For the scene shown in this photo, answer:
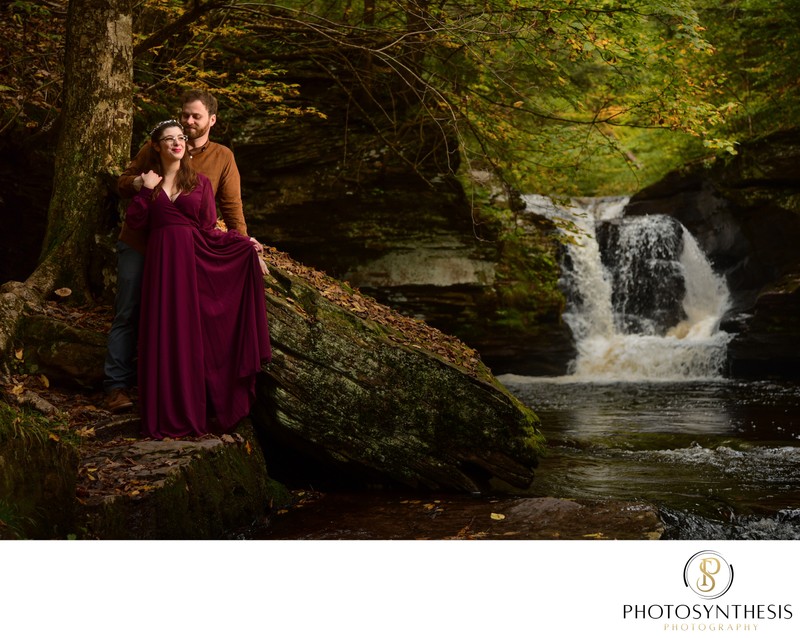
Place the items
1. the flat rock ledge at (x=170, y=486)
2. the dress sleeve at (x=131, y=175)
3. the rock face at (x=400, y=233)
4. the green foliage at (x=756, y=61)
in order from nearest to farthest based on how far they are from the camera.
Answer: the flat rock ledge at (x=170, y=486) → the dress sleeve at (x=131, y=175) → the rock face at (x=400, y=233) → the green foliage at (x=756, y=61)

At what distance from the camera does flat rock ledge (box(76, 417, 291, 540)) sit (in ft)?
14.0

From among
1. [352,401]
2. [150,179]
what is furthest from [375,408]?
[150,179]

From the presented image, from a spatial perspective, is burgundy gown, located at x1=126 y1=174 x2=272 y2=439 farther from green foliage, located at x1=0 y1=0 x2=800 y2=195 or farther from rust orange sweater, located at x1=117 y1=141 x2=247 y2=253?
green foliage, located at x1=0 y1=0 x2=800 y2=195

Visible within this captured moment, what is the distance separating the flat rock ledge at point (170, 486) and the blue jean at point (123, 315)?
1.27 feet

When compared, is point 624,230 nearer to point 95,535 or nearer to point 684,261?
point 684,261

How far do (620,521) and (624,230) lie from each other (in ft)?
44.8

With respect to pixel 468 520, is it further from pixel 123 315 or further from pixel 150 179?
pixel 150 179

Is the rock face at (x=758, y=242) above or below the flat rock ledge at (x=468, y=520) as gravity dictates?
above

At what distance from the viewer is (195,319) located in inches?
211

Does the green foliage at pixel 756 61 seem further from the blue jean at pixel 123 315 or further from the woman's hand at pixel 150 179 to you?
the blue jean at pixel 123 315

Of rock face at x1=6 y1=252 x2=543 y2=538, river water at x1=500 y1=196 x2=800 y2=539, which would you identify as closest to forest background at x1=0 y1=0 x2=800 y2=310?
rock face at x1=6 y1=252 x2=543 y2=538

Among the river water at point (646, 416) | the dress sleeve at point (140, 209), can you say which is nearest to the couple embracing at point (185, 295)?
the dress sleeve at point (140, 209)

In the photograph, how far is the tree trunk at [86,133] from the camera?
6.37 meters

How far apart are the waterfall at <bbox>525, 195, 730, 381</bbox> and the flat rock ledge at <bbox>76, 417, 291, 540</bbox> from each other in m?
11.9
